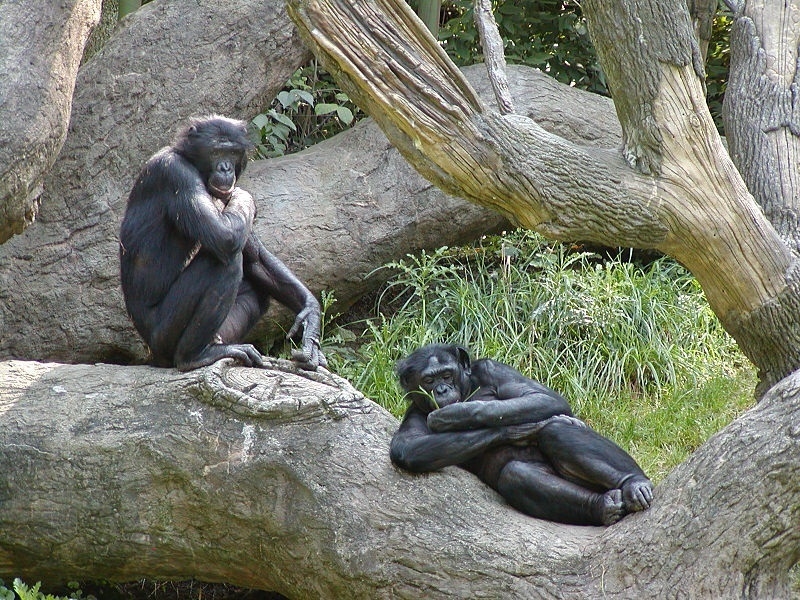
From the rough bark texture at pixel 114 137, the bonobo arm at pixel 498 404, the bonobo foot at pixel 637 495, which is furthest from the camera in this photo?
the rough bark texture at pixel 114 137

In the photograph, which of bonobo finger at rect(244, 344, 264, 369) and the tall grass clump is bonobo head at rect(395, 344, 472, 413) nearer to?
bonobo finger at rect(244, 344, 264, 369)

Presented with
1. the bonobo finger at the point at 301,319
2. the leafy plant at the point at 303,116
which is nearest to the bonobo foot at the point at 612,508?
the bonobo finger at the point at 301,319

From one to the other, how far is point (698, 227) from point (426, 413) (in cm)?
161

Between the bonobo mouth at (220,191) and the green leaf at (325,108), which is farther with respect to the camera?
the green leaf at (325,108)

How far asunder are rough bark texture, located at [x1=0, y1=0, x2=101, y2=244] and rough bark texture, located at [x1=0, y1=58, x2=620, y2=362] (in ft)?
3.24

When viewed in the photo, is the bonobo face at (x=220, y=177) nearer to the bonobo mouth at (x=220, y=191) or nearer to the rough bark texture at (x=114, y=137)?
the bonobo mouth at (x=220, y=191)

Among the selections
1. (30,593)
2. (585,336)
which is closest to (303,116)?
(585,336)

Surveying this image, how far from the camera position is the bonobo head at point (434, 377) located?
479 centimetres

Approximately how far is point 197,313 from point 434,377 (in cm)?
134

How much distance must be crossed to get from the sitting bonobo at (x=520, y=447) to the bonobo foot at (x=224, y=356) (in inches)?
30.3

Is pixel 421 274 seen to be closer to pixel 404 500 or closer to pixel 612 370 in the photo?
pixel 612 370

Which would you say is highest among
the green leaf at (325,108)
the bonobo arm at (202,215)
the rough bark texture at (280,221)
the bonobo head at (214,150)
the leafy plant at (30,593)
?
the bonobo head at (214,150)

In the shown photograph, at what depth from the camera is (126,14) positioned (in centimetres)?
822

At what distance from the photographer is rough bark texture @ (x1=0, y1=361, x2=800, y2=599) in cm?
369
